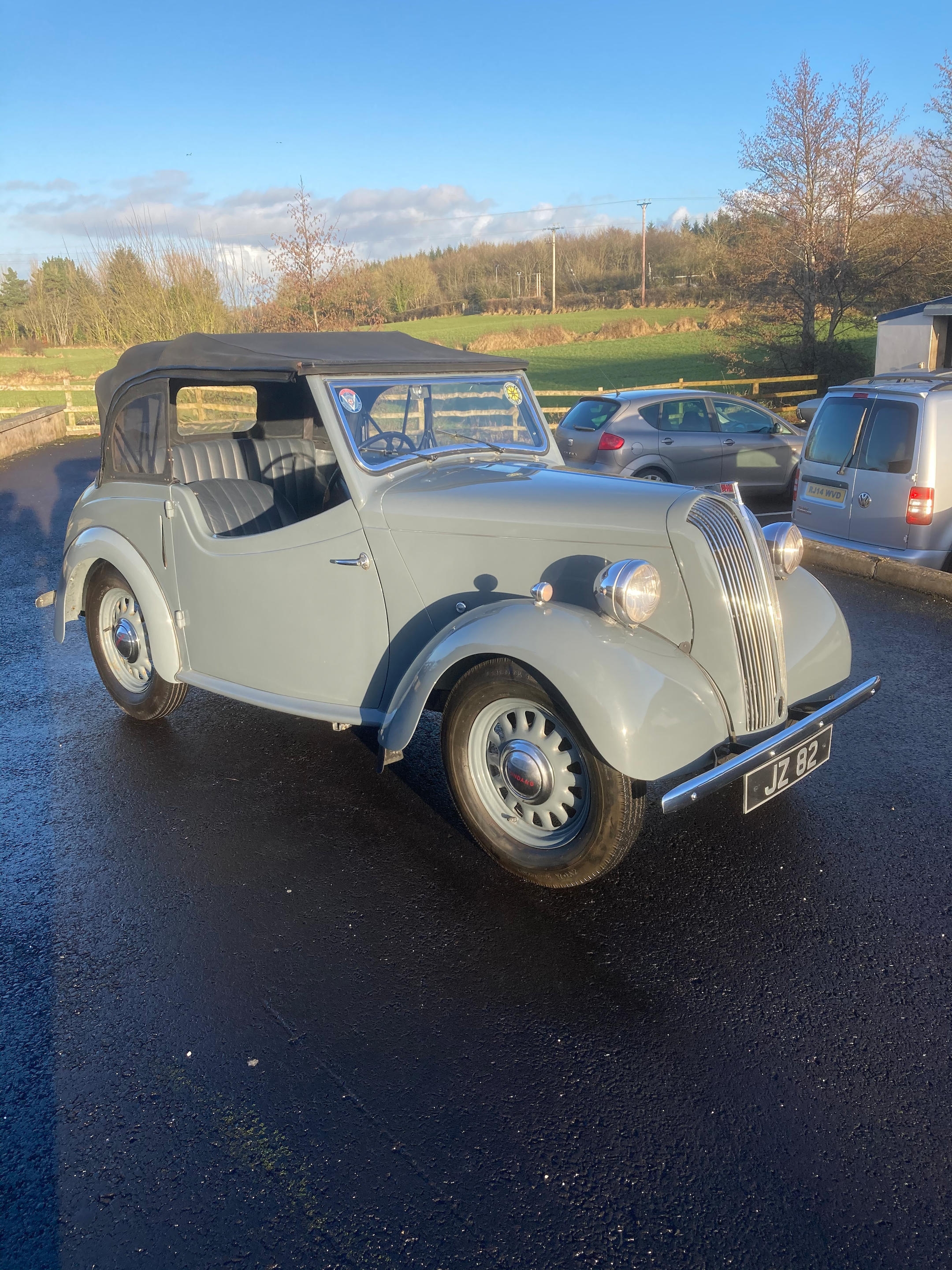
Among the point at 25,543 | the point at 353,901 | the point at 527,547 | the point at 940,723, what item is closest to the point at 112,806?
the point at 353,901

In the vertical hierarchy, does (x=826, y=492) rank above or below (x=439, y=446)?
below

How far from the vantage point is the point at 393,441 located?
4.37 m

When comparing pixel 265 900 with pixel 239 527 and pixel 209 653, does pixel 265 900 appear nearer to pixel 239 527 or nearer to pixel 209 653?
pixel 209 653

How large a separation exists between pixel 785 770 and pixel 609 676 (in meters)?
0.81

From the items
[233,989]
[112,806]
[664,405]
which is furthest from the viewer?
[664,405]

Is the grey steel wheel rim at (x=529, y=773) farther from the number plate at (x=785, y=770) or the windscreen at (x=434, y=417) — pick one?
the windscreen at (x=434, y=417)

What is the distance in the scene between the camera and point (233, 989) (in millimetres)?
3098

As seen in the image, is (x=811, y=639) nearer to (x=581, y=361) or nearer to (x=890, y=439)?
(x=890, y=439)

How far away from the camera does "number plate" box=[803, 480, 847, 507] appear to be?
7.95 m

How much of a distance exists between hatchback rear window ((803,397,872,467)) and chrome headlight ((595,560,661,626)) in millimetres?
5307

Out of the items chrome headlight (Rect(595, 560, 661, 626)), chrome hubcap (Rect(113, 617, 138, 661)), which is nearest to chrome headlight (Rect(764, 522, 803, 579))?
chrome headlight (Rect(595, 560, 661, 626))

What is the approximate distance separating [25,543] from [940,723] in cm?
1007

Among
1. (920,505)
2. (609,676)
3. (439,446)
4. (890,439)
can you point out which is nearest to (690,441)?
(890,439)

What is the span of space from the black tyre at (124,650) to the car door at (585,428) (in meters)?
7.41
